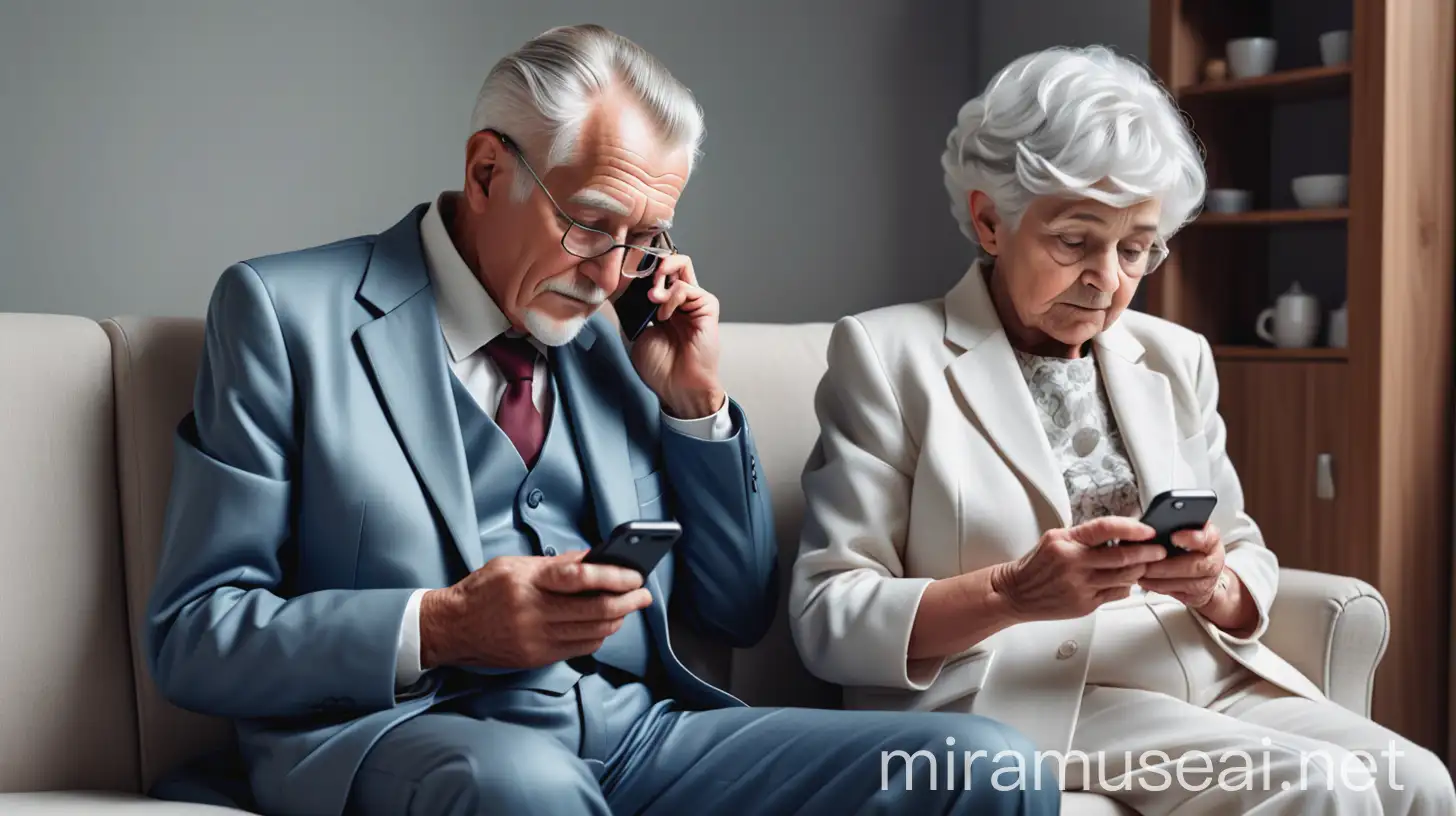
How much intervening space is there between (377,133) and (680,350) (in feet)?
4.30

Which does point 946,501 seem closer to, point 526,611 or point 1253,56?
point 526,611

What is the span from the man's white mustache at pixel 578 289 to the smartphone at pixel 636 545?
0.34 m

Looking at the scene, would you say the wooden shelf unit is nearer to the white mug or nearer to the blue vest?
the white mug

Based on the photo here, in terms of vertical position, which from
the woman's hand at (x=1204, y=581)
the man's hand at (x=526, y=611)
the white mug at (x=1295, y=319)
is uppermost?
the white mug at (x=1295, y=319)

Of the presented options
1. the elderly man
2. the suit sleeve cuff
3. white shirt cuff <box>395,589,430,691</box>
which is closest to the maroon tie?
the elderly man

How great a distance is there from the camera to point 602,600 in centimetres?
135

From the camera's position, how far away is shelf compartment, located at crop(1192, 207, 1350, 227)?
282cm

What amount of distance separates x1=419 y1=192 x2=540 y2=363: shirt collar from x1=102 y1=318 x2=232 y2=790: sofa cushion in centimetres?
34

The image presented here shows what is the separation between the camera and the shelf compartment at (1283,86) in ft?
9.34

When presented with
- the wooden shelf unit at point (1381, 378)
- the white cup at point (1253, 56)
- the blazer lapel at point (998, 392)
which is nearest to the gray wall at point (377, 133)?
the wooden shelf unit at point (1381, 378)

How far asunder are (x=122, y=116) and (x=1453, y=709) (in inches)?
110

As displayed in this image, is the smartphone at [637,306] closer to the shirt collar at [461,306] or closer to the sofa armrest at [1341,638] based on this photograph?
the shirt collar at [461,306]

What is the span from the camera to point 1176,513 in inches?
60.7

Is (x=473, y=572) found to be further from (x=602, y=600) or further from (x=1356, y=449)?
(x=1356, y=449)
